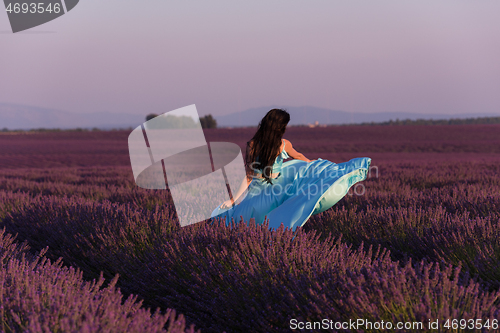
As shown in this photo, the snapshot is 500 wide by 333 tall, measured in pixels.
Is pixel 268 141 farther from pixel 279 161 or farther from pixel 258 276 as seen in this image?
pixel 258 276

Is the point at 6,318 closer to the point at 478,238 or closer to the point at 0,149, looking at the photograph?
the point at 478,238

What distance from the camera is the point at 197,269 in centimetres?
223

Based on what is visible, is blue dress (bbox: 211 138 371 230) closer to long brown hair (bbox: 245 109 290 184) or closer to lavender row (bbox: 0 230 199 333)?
long brown hair (bbox: 245 109 290 184)

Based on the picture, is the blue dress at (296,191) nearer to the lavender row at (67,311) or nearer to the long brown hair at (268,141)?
the long brown hair at (268,141)

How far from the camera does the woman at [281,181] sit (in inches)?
119

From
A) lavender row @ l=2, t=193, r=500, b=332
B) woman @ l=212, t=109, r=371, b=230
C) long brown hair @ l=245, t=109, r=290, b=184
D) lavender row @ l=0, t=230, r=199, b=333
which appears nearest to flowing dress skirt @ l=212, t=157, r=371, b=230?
woman @ l=212, t=109, r=371, b=230

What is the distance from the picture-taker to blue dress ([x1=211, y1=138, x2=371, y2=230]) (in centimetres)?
299

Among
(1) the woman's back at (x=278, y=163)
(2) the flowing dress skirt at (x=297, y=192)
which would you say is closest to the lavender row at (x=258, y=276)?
(2) the flowing dress skirt at (x=297, y=192)

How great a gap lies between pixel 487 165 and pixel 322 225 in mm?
7094

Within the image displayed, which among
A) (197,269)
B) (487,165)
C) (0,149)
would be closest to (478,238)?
(197,269)

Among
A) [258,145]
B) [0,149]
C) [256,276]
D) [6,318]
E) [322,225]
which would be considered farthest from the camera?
[0,149]

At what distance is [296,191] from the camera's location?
10.8 ft

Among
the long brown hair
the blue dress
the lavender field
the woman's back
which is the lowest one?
the lavender field

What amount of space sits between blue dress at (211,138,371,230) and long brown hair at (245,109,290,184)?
0.12m
